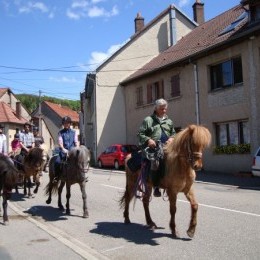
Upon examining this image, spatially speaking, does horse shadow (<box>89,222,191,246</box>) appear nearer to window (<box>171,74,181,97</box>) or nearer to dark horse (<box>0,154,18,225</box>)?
dark horse (<box>0,154,18,225</box>)

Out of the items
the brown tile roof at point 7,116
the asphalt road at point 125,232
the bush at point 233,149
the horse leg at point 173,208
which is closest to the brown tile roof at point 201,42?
the bush at point 233,149

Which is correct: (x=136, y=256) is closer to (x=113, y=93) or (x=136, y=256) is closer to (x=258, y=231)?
(x=258, y=231)

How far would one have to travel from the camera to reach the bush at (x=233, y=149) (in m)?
21.6

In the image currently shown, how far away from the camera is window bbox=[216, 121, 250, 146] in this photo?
22125mm

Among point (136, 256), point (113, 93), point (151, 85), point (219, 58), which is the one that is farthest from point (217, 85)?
point (136, 256)

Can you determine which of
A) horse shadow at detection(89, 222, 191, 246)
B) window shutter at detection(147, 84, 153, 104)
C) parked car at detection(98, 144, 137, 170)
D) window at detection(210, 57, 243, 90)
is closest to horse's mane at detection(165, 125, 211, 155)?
horse shadow at detection(89, 222, 191, 246)

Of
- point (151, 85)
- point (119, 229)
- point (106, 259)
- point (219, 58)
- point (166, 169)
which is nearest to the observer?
point (106, 259)

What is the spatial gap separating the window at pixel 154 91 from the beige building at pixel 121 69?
14.2 ft

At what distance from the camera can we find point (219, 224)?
29.3ft

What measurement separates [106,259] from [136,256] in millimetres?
466

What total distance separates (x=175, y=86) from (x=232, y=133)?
655cm

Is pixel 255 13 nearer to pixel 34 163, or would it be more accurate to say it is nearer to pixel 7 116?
pixel 34 163

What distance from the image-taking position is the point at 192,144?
283 inches

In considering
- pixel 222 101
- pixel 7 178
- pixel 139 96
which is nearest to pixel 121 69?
pixel 139 96
